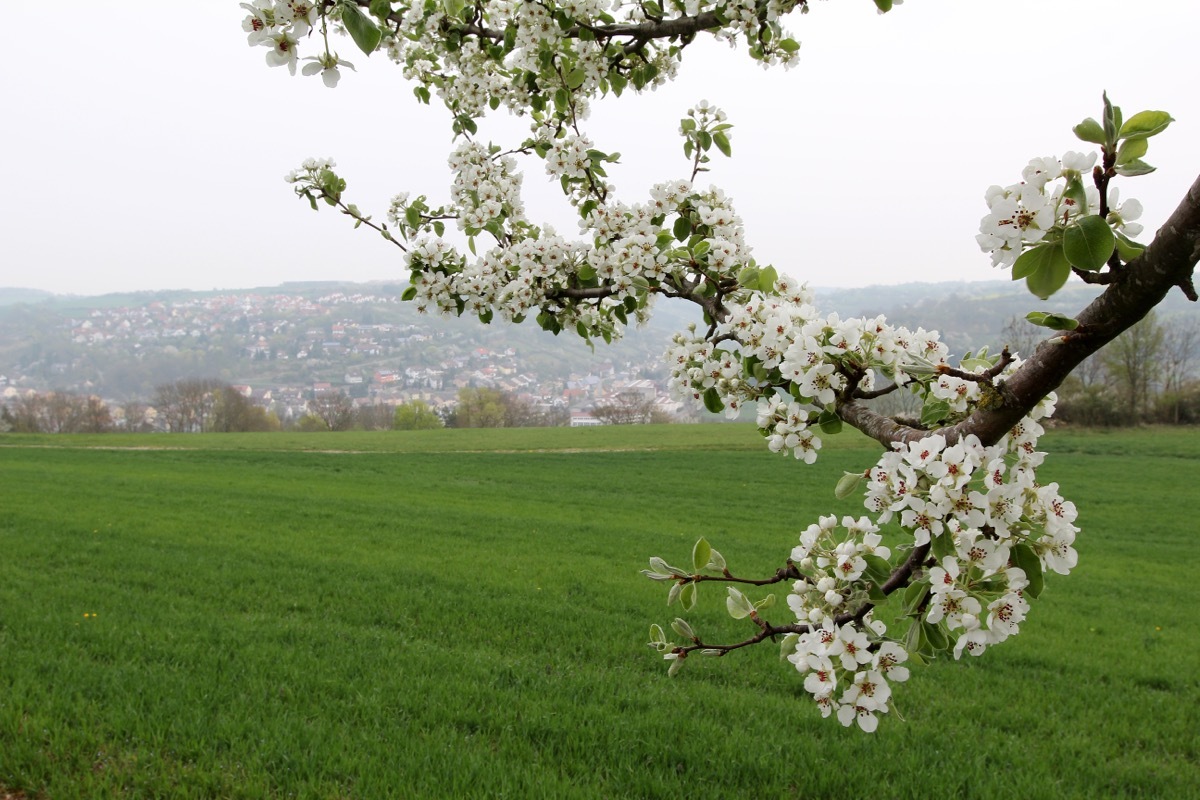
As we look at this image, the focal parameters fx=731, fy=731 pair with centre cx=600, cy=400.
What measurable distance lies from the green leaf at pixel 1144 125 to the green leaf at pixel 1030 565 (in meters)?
0.61

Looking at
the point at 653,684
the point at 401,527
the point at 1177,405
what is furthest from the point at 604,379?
the point at 653,684

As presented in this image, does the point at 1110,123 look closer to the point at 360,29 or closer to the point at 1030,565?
the point at 1030,565

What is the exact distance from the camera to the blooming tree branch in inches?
39.0

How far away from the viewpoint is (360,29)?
4.75 ft

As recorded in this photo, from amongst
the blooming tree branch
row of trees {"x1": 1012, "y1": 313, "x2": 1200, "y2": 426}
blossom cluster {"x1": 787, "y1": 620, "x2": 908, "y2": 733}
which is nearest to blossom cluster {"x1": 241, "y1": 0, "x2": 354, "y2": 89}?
the blooming tree branch

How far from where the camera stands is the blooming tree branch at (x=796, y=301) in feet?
3.25

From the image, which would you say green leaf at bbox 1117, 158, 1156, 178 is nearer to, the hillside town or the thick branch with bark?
the thick branch with bark

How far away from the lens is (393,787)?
3.95 meters

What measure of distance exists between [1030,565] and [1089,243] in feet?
1.76

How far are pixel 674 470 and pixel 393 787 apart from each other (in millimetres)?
22056

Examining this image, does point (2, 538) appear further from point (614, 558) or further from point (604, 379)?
point (604, 379)

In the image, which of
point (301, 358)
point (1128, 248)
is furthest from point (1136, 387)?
Answer: point (301, 358)

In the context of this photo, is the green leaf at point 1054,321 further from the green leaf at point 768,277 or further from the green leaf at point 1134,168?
the green leaf at point 768,277

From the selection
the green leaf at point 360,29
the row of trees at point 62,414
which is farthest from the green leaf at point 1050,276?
the row of trees at point 62,414
